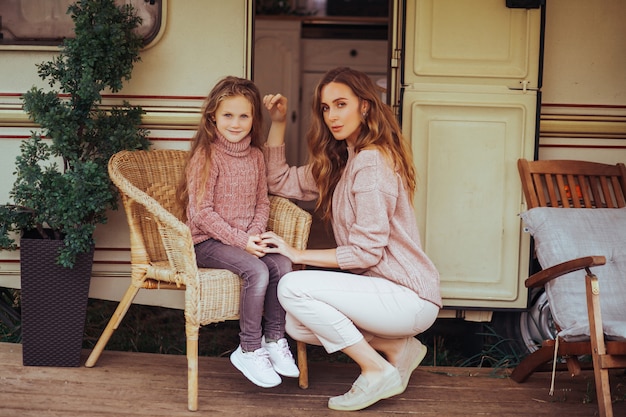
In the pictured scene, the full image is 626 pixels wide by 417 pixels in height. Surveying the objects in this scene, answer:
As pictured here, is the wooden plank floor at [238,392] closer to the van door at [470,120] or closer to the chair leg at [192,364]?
the chair leg at [192,364]

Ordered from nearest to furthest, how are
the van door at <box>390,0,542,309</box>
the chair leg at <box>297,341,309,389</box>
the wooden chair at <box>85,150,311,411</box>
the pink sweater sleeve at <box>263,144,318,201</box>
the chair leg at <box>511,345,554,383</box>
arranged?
the wooden chair at <box>85,150,311,411</box>
the chair leg at <box>511,345,554,383</box>
the chair leg at <box>297,341,309,389</box>
the pink sweater sleeve at <box>263,144,318,201</box>
the van door at <box>390,0,542,309</box>

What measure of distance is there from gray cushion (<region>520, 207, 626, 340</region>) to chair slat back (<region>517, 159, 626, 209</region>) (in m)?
0.13

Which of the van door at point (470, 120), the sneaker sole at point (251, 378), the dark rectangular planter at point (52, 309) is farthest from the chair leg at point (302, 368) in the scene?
the dark rectangular planter at point (52, 309)

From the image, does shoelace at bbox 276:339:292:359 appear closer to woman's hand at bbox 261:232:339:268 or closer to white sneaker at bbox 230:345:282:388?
white sneaker at bbox 230:345:282:388

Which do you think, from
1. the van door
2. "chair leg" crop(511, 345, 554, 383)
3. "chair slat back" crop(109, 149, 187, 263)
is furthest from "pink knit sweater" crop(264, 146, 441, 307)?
"chair slat back" crop(109, 149, 187, 263)

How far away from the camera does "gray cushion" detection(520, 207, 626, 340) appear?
10.5ft

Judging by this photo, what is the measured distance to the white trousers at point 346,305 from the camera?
115 inches

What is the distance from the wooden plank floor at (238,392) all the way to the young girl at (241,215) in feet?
0.64

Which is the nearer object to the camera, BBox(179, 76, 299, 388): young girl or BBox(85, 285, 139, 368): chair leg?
BBox(179, 76, 299, 388): young girl

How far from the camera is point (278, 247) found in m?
3.14

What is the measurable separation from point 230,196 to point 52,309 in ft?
3.20

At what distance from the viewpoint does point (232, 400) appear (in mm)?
3109

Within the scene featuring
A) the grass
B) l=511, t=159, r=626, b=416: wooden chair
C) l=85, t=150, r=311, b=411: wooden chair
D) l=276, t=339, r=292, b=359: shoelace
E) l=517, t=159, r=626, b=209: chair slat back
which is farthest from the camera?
the grass

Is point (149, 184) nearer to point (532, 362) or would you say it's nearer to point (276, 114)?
point (276, 114)
